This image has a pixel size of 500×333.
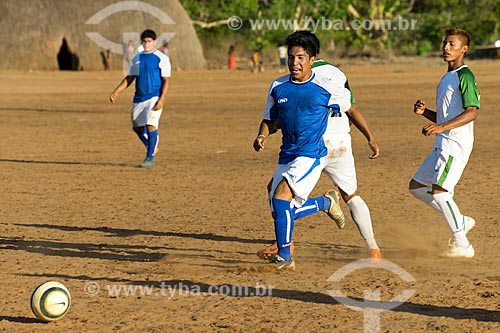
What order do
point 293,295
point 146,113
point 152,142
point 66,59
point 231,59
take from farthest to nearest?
point 231,59, point 66,59, point 152,142, point 146,113, point 293,295

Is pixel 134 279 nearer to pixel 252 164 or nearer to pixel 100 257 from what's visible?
pixel 100 257

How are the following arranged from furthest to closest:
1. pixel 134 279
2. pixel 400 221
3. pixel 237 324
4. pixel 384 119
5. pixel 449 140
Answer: pixel 384 119 < pixel 400 221 < pixel 449 140 < pixel 134 279 < pixel 237 324

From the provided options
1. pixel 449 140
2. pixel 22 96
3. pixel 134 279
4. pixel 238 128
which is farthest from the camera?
pixel 22 96

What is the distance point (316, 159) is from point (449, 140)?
4.20 ft

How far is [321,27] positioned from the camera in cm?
5222

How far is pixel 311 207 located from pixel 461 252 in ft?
4.50

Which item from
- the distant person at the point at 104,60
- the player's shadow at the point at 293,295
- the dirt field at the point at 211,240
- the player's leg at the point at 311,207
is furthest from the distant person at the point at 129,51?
the player's shadow at the point at 293,295

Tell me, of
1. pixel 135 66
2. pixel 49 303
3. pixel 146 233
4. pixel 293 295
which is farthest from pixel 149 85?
pixel 49 303

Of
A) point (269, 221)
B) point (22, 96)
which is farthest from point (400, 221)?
point (22, 96)

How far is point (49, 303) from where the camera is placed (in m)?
6.33

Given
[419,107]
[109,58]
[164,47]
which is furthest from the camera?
[164,47]

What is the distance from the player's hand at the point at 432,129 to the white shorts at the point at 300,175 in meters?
0.90

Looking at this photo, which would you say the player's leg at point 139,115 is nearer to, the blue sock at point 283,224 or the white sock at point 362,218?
the white sock at point 362,218

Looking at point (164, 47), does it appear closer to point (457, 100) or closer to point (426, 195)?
point (426, 195)
